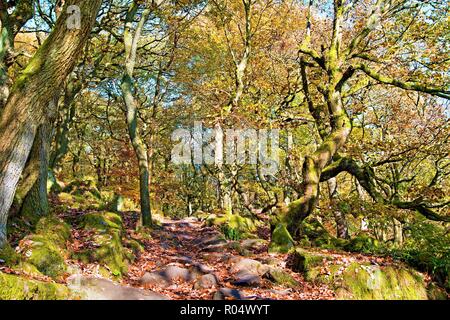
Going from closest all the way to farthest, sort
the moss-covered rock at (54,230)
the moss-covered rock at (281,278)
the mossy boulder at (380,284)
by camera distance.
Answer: the moss-covered rock at (54,230)
the mossy boulder at (380,284)
the moss-covered rock at (281,278)

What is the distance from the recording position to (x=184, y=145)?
2767cm

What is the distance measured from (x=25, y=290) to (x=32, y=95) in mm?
2820

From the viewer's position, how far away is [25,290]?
395cm

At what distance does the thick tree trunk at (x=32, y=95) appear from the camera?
16.7 feet

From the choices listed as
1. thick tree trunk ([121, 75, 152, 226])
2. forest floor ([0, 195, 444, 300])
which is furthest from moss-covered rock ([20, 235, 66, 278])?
thick tree trunk ([121, 75, 152, 226])

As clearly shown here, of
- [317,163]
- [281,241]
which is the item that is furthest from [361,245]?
[317,163]

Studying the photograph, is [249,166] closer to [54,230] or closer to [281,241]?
[281,241]

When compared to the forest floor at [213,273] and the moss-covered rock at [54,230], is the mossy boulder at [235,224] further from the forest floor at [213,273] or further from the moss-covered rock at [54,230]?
the moss-covered rock at [54,230]

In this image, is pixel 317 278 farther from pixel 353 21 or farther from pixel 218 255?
pixel 353 21

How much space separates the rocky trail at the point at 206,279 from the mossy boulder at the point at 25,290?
54 cm

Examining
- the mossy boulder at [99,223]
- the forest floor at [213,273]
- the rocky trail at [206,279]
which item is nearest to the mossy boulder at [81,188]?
the forest floor at [213,273]
